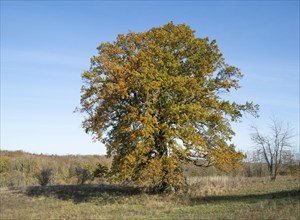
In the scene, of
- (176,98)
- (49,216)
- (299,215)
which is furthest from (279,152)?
(49,216)

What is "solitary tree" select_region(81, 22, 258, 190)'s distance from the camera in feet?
79.0

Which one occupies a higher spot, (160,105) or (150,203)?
(160,105)

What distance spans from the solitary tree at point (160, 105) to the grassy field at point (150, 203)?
2.04 m

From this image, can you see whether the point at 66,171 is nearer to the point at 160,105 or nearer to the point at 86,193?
the point at 86,193

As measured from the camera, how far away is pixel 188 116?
2444 centimetres

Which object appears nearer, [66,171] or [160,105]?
[160,105]

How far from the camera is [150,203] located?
22.7m

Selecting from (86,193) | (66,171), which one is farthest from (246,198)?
(66,171)

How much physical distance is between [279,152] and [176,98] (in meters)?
22.0

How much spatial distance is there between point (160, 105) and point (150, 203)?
7.05 meters

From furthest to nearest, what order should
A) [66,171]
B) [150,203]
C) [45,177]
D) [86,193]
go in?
1. [66,171]
2. [45,177]
3. [86,193]
4. [150,203]

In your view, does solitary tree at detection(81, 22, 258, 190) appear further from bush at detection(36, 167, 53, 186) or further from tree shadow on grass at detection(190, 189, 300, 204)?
bush at detection(36, 167, 53, 186)

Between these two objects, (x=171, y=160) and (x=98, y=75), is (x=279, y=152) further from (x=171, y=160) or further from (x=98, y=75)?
Answer: (x=98, y=75)

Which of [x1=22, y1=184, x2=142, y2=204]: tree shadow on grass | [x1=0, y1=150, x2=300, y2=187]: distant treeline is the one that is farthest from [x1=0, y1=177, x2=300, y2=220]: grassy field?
[x1=0, y1=150, x2=300, y2=187]: distant treeline
